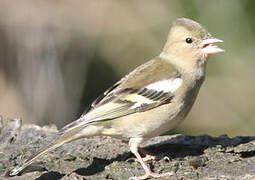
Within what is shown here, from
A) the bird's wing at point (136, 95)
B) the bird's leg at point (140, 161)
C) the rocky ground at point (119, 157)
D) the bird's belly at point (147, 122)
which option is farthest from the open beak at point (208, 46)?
the bird's leg at point (140, 161)

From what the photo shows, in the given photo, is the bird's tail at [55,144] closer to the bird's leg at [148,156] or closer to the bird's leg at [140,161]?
the bird's leg at [140,161]

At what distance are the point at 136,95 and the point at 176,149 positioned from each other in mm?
639

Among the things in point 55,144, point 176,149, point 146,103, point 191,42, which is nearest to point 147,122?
point 146,103

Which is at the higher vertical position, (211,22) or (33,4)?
(33,4)

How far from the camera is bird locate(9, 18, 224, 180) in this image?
5.66 metres

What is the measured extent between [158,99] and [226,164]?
0.87 meters

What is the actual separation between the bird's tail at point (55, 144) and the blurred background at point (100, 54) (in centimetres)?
378

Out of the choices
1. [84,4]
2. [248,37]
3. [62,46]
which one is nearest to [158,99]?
[248,37]

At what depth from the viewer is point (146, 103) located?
19.4 feet

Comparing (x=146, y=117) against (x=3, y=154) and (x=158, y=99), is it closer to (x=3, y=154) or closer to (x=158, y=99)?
(x=158, y=99)

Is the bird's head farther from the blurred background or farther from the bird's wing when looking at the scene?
the blurred background

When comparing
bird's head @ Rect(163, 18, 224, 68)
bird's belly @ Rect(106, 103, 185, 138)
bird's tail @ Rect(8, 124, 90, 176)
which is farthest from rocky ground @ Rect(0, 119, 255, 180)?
bird's head @ Rect(163, 18, 224, 68)

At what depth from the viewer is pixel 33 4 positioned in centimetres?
973

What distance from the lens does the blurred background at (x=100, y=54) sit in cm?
917
